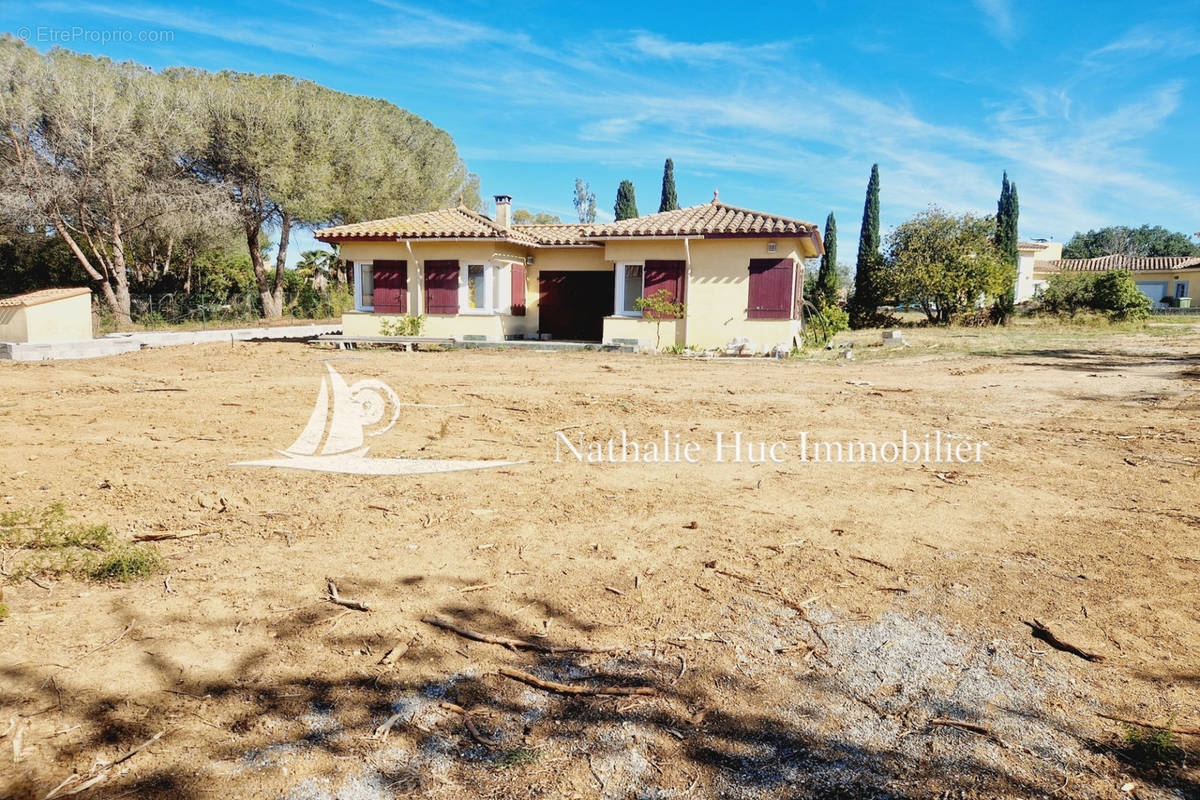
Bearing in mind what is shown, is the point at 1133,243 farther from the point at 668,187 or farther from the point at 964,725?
the point at 964,725

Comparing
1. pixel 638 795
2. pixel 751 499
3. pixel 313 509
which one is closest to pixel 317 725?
pixel 638 795

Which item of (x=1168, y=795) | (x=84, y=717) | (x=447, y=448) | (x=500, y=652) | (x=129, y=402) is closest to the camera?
(x=1168, y=795)

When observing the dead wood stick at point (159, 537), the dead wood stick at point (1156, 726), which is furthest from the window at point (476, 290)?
the dead wood stick at point (1156, 726)

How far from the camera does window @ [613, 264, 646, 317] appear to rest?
1842cm

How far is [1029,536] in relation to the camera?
4527 mm

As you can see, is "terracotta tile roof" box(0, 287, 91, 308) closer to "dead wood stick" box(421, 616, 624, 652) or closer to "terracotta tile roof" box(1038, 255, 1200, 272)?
"dead wood stick" box(421, 616, 624, 652)

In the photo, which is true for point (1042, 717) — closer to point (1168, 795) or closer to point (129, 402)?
point (1168, 795)

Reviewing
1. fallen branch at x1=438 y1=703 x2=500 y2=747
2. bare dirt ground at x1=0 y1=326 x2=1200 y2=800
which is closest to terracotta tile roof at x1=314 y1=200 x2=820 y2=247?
bare dirt ground at x1=0 y1=326 x2=1200 y2=800

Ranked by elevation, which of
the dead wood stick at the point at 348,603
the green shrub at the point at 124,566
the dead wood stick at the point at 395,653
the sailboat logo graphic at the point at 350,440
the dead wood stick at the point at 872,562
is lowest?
the dead wood stick at the point at 395,653

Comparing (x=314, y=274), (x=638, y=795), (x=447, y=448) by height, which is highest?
(x=314, y=274)

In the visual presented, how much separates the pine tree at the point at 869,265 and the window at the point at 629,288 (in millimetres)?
15946

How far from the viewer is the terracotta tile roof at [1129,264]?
48.4 m

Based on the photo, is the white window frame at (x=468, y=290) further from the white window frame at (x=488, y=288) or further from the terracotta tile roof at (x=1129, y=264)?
the terracotta tile roof at (x=1129, y=264)

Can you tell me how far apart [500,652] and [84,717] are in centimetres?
155
